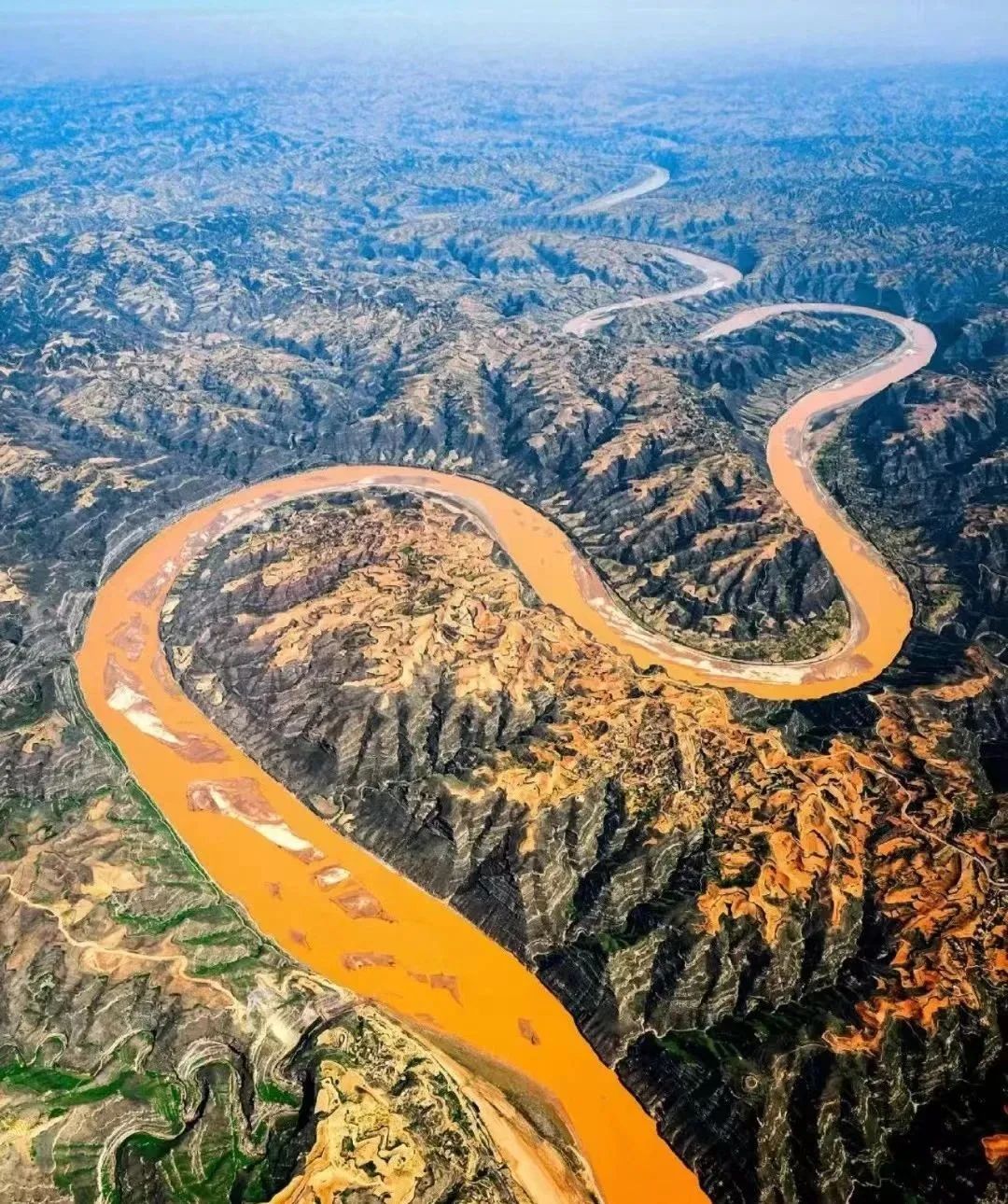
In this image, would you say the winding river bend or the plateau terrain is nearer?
the plateau terrain

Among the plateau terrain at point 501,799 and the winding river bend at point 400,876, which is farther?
the winding river bend at point 400,876

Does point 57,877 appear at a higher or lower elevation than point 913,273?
lower

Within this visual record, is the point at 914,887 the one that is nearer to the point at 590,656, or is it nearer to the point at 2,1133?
the point at 590,656

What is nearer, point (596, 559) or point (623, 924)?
point (623, 924)

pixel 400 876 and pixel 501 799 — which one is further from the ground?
pixel 501 799

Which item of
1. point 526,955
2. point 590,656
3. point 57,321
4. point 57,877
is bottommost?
point 526,955

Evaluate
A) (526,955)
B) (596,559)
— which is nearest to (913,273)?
(596,559)

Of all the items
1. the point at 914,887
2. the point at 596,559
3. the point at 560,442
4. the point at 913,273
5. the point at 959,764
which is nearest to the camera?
the point at 914,887

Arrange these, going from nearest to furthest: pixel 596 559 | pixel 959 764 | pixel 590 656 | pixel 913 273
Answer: pixel 959 764
pixel 590 656
pixel 596 559
pixel 913 273
